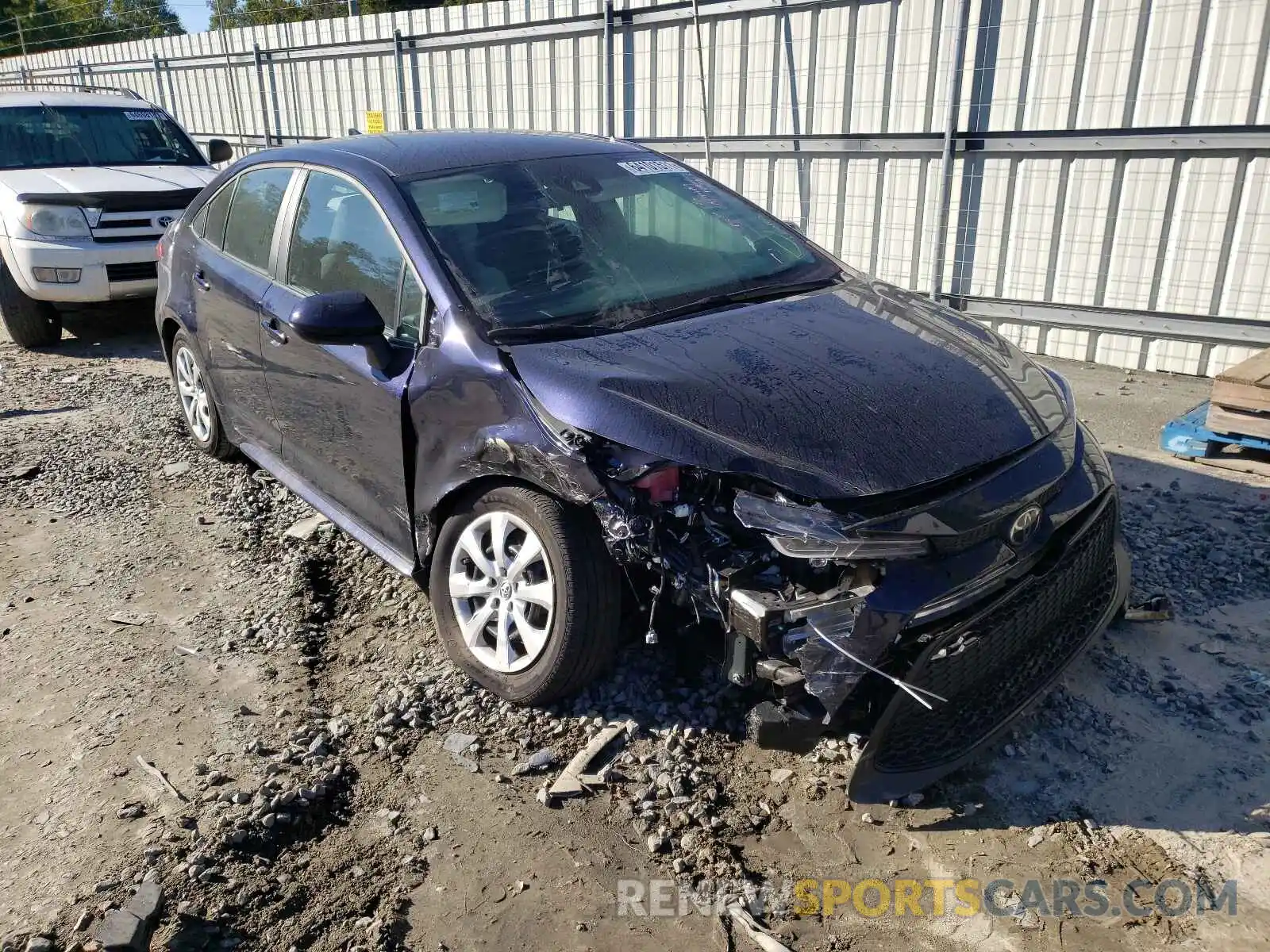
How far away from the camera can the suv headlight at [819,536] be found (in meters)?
2.45

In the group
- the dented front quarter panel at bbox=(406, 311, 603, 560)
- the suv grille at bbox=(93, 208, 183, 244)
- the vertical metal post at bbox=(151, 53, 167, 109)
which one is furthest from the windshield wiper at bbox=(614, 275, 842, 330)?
the vertical metal post at bbox=(151, 53, 167, 109)

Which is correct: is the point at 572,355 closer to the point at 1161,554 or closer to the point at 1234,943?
the point at 1234,943

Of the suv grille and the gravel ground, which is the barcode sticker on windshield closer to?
the gravel ground

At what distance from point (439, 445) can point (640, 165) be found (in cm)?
170

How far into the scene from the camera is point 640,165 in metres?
4.09

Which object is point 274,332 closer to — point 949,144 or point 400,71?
point 949,144

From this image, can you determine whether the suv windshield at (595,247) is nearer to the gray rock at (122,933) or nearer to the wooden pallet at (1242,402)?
the gray rock at (122,933)

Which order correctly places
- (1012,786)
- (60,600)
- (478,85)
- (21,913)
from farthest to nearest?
(478,85) < (60,600) < (1012,786) < (21,913)

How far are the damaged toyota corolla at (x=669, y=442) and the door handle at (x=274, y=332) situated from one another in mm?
39

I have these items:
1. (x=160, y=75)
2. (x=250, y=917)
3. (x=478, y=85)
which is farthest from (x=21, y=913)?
(x=160, y=75)

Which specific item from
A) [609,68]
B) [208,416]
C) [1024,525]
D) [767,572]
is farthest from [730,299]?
[609,68]

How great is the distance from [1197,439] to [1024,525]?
10.1 ft

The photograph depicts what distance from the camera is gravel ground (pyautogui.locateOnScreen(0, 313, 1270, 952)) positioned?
2410mm

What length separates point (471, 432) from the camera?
3031 mm
